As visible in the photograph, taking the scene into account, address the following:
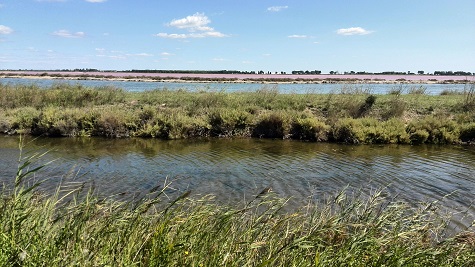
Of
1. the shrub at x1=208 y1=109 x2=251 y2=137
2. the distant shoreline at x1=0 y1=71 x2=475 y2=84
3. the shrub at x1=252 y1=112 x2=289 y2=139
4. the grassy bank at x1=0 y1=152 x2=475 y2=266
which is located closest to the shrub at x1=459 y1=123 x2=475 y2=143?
the shrub at x1=252 y1=112 x2=289 y2=139

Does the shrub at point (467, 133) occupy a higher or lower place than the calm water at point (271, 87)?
lower

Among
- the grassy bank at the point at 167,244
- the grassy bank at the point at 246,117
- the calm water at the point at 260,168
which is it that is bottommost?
the calm water at the point at 260,168

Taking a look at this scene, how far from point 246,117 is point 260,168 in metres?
7.72

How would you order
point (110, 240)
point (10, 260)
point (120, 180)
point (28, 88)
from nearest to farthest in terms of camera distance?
point (10, 260) < point (110, 240) < point (120, 180) < point (28, 88)

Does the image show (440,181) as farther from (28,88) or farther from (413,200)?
(28,88)

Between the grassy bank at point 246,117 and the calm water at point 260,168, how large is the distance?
1153mm

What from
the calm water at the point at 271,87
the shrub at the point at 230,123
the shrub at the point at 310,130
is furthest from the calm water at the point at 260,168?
the calm water at the point at 271,87

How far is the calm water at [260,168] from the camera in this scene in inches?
398

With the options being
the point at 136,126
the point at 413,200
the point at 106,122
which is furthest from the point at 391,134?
the point at 106,122

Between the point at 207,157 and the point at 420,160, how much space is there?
8341mm

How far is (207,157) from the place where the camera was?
14.5 metres

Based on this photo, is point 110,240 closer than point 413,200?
Yes

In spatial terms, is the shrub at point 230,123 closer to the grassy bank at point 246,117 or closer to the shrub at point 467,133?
the grassy bank at point 246,117

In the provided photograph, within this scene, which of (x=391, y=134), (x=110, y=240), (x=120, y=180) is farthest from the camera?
(x=391, y=134)
